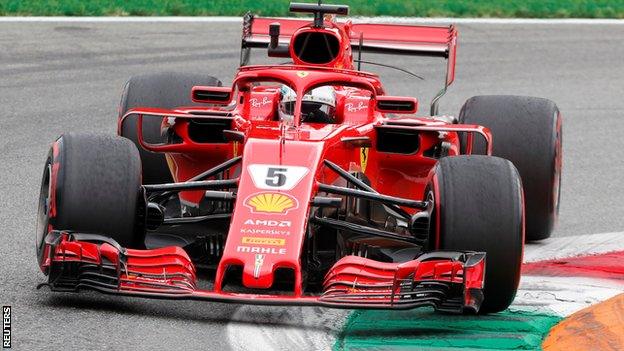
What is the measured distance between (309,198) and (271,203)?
214 mm

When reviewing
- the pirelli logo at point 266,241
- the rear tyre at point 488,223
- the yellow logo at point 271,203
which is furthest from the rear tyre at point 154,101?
the rear tyre at point 488,223

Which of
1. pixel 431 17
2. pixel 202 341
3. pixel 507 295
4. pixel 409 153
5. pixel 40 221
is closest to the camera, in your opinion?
pixel 202 341

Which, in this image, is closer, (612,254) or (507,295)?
(507,295)

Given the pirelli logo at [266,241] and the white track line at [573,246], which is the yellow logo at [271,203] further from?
the white track line at [573,246]

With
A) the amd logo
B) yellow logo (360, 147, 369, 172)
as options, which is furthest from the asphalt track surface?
yellow logo (360, 147, 369, 172)

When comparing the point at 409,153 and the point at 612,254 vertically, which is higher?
the point at 409,153

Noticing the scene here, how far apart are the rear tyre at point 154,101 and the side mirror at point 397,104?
1868mm

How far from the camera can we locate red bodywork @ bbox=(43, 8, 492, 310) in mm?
8430

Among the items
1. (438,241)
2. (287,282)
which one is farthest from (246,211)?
(438,241)

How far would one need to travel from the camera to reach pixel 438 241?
880 cm

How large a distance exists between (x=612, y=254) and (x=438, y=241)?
235 centimetres

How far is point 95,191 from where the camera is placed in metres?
8.91

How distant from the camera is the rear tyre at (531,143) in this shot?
10891mm

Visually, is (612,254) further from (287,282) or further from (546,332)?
(287,282)
